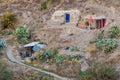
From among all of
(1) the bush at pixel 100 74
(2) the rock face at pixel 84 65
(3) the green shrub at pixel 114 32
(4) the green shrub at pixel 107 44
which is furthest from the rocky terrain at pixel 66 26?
(1) the bush at pixel 100 74

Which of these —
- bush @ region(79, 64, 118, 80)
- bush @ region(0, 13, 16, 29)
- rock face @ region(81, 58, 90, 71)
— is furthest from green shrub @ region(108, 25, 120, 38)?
bush @ region(0, 13, 16, 29)

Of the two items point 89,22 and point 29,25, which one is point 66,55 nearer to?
point 89,22

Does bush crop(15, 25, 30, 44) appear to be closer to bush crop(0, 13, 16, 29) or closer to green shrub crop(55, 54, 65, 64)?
bush crop(0, 13, 16, 29)

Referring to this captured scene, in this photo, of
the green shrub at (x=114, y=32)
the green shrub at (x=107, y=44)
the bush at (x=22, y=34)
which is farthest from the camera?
the bush at (x=22, y=34)

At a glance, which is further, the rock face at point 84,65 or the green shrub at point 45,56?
the green shrub at point 45,56

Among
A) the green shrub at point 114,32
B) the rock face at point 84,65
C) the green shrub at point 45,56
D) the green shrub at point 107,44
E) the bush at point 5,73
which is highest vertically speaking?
the green shrub at point 114,32

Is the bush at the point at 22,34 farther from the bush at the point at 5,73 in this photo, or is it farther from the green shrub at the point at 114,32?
the green shrub at the point at 114,32

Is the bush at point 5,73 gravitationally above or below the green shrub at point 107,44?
below
